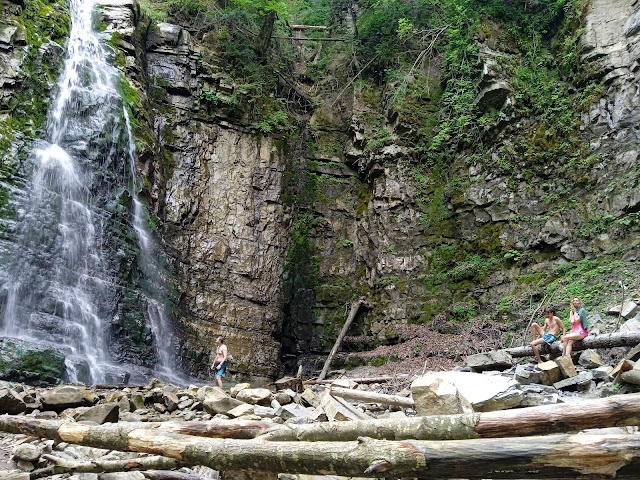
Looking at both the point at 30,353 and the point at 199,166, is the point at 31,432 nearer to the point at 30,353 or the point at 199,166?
the point at 30,353

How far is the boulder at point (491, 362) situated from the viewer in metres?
7.47

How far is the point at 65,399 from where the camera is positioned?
6.67 meters

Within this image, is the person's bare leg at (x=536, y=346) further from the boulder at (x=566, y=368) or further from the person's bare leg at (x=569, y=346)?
the boulder at (x=566, y=368)

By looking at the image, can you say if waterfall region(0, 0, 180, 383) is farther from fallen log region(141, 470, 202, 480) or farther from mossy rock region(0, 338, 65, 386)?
fallen log region(141, 470, 202, 480)

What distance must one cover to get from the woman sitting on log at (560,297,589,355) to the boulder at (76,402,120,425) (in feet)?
20.1

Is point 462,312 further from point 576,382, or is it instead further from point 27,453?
point 27,453

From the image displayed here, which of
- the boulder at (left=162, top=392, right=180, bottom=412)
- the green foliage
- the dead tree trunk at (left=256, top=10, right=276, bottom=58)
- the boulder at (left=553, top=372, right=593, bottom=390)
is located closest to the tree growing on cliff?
the dead tree trunk at (left=256, top=10, right=276, bottom=58)

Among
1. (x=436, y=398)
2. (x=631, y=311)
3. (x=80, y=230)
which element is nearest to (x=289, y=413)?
(x=436, y=398)

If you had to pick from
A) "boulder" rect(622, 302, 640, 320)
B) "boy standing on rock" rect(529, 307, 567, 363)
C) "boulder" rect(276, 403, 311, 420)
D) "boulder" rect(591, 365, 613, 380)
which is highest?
"boulder" rect(622, 302, 640, 320)

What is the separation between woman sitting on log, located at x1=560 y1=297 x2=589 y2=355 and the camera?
7.12 m

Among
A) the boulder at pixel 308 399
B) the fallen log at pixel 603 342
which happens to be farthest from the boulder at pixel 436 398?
the fallen log at pixel 603 342

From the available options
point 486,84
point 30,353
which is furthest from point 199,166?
point 486,84

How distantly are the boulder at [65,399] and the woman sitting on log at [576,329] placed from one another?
6888 mm

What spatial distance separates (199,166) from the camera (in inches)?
627
